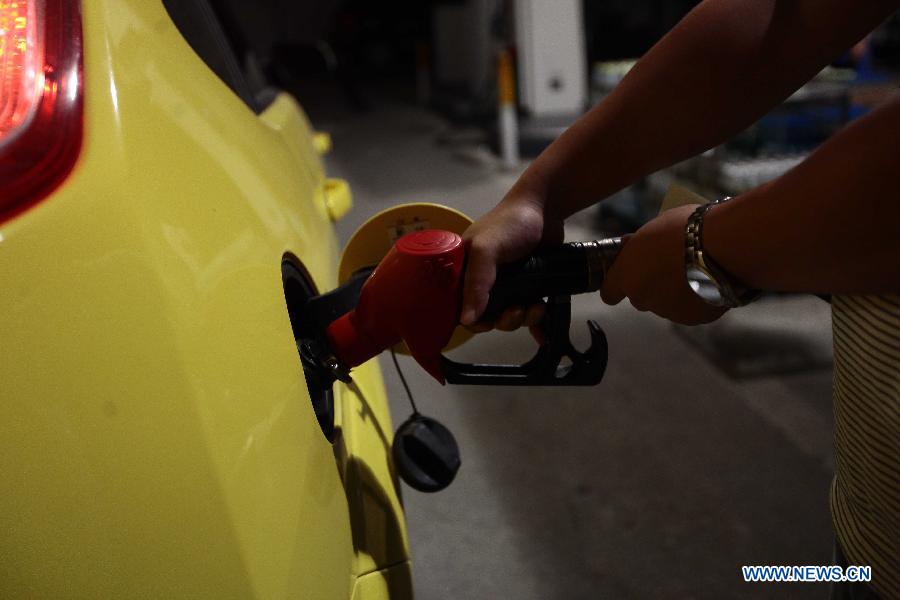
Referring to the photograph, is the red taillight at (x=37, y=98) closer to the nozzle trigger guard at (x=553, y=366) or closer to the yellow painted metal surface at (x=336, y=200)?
the nozzle trigger guard at (x=553, y=366)

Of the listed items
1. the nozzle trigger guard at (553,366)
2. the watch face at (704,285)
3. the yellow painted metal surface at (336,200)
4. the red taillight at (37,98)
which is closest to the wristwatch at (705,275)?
the watch face at (704,285)

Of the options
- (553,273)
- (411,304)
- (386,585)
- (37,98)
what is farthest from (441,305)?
(37,98)

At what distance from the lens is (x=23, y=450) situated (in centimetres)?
66

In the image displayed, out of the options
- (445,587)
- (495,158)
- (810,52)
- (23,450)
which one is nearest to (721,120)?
(810,52)

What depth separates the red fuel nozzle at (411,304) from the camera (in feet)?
2.97

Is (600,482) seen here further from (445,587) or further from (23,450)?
(23,450)

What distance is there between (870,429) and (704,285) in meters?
0.24

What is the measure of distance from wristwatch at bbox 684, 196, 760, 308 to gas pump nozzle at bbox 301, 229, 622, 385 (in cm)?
14

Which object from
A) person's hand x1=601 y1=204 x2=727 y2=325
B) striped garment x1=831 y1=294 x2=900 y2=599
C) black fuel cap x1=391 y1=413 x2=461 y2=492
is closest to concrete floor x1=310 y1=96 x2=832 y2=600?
black fuel cap x1=391 y1=413 x2=461 y2=492

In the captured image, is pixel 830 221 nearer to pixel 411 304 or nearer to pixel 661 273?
pixel 661 273

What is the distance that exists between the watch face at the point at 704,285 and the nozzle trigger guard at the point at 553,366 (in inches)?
8.5

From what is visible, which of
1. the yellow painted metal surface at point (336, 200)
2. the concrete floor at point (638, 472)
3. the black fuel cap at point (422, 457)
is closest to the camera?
the black fuel cap at point (422, 457)

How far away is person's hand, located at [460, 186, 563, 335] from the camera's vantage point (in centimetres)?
95

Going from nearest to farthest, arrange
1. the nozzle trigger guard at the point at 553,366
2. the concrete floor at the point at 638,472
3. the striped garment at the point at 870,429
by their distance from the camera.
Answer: the striped garment at the point at 870,429 → the nozzle trigger guard at the point at 553,366 → the concrete floor at the point at 638,472
